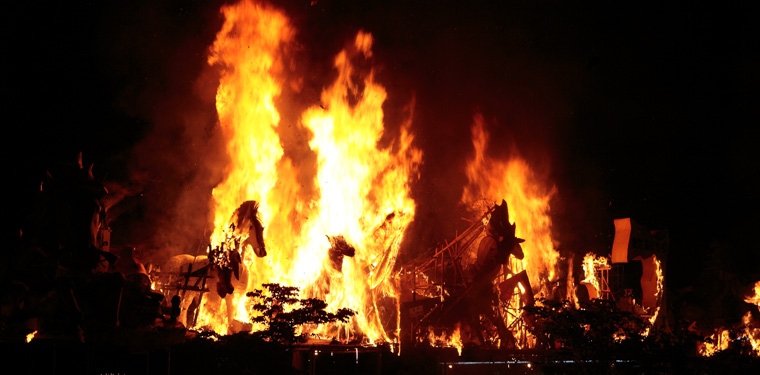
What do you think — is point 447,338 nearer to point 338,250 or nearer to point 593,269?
point 338,250

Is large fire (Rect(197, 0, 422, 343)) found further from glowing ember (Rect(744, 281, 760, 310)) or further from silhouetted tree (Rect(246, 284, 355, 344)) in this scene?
glowing ember (Rect(744, 281, 760, 310))

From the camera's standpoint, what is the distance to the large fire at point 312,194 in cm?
2381

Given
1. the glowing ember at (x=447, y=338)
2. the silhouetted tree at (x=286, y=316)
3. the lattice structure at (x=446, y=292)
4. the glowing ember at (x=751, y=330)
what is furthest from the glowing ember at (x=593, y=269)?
the silhouetted tree at (x=286, y=316)

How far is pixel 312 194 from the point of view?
28484mm

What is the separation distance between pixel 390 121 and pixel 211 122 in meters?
9.18

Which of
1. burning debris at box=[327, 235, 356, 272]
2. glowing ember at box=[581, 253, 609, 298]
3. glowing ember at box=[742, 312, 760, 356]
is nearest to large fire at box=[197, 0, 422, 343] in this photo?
burning debris at box=[327, 235, 356, 272]

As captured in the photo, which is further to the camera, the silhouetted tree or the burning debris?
the burning debris

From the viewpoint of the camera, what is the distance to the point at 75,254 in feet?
48.1

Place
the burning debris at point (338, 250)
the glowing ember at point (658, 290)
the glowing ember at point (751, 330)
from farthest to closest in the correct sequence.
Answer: the glowing ember at point (751, 330)
the burning debris at point (338, 250)
the glowing ember at point (658, 290)

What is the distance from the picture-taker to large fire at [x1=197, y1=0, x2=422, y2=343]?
23812 mm

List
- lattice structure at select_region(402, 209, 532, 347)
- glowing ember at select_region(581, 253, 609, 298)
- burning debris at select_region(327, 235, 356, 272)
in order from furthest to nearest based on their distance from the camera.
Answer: glowing ember at select_region(581, 253, 609, 298)
burning debris at select_region(327, 235, 356, 272)
lattice structure at select_region(402, 209, 532, 347)

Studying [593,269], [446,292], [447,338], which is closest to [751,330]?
[593,269]

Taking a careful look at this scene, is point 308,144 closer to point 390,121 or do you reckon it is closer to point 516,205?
point 390,121

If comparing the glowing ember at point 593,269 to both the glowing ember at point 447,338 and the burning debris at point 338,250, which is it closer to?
the glowing ember at point 447,338
